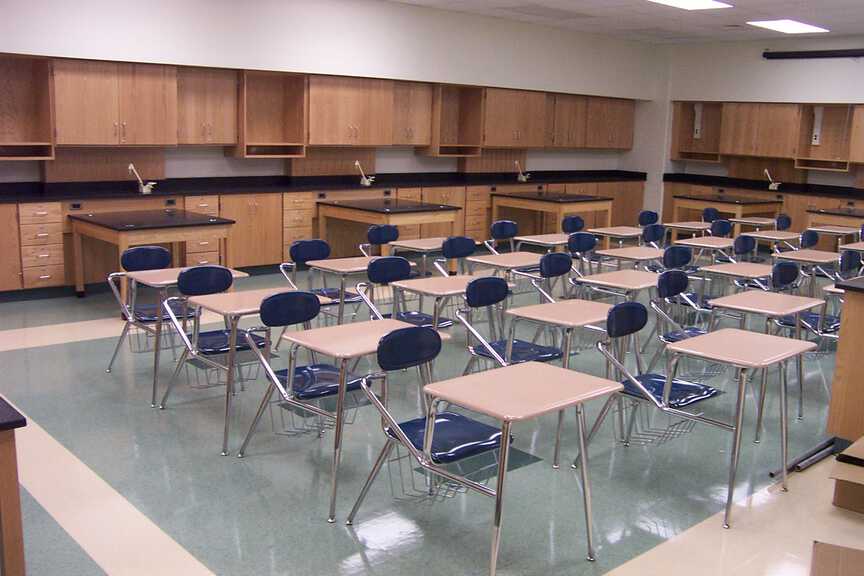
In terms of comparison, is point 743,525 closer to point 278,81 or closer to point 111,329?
point 111,329

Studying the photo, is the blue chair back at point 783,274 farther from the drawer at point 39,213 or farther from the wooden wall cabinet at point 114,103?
the drawer at point 39,213

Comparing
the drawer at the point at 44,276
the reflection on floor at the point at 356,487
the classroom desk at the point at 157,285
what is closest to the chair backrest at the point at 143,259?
the classroom desk at the point at 157,285

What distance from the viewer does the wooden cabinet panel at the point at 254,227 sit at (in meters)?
9.05

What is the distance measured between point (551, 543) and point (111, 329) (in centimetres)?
456

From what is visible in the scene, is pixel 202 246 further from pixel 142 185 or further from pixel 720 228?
pixel 720 228

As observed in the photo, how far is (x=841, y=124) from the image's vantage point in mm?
12156

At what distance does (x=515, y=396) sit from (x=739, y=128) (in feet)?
36.8

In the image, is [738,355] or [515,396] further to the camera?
[738,355]

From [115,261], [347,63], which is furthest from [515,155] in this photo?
[115,261]

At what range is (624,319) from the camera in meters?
4.24

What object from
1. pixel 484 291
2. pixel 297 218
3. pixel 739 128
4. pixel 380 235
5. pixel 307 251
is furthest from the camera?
pixel 739 128

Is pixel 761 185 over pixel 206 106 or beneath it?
beneath

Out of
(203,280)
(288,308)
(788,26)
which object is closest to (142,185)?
(203,280)

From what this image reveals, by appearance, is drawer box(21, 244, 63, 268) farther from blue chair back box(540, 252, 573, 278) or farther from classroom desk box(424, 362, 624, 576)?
classroom desk box(424, 362, 624, 576)
